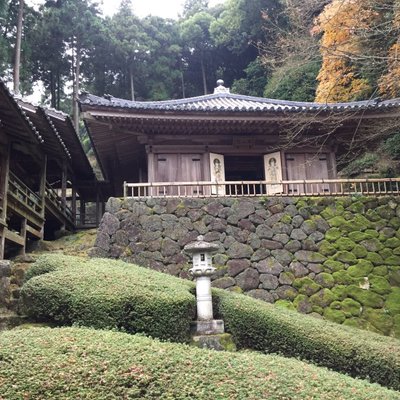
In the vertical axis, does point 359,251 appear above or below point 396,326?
above

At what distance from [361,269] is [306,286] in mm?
1496

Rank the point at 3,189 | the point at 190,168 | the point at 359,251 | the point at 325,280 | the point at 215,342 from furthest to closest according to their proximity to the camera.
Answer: the point at 190,168 → the point at 359,251 → the point at 325,280 → the point at 3,189 → the point at 215,342

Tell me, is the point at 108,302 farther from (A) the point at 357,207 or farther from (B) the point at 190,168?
(B) the point at 190,168

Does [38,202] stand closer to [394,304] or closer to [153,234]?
[153,234]

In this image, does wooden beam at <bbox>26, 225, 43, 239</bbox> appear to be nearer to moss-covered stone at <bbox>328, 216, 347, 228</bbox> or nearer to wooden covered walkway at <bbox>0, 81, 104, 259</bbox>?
wooden covered walkway at <bbox>0, 81, 104, 259</bbox>

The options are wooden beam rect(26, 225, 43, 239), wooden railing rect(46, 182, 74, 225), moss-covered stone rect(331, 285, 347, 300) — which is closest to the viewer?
moss-covered stone rect(331, 285, 347, 300)

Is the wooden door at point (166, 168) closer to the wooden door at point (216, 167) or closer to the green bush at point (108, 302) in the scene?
the wooden door at point (216, 167)

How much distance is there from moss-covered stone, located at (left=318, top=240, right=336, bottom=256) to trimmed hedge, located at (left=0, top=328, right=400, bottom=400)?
6018mm

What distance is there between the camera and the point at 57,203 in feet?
55.7

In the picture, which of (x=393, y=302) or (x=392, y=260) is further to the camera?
(x=392, y=260)

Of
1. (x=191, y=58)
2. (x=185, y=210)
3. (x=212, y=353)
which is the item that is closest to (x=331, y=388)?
(x=212, y=353)

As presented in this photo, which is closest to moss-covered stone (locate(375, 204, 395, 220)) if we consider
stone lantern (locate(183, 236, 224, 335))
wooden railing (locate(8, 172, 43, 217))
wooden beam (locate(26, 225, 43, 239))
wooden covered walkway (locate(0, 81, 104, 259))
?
stone lantern (locate(183, 236, 224, 335))

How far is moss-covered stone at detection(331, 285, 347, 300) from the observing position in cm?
1052

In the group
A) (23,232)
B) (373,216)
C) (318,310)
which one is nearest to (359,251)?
(373,216)
